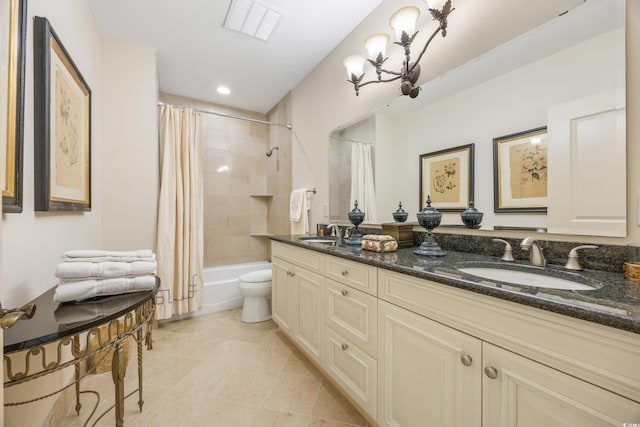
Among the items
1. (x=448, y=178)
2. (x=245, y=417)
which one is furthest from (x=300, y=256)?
(x=448, y=178)

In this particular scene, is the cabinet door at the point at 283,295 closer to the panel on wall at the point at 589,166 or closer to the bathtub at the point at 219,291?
the bathtub at the point at 219,291

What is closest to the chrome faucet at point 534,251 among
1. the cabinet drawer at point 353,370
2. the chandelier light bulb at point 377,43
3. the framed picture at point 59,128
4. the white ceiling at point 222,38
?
the cabinet drawer at point 353,370

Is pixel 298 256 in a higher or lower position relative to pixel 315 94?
lower

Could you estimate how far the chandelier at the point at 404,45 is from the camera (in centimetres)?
127

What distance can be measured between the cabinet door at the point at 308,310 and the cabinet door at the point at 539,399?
3.01 feet

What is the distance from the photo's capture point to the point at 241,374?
165 cm

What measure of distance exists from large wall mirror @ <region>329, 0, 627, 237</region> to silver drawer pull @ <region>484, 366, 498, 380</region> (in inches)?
25.1

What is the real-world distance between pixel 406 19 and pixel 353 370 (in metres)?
1.85

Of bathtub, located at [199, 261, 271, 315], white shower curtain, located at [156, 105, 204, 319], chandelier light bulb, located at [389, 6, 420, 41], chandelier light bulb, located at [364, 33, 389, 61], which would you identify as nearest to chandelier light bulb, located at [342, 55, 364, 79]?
chandelier light bulb, located at [364, 33, 389, 61]

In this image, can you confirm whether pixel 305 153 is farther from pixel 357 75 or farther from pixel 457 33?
pixel 457 33

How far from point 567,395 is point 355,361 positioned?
824 millimetres

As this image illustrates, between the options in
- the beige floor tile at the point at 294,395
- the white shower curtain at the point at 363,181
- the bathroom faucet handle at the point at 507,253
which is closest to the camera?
the bathroom faucet handle at the point at 507,253

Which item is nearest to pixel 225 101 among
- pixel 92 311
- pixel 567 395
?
pixel 92 311

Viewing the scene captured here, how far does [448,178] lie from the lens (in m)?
1.39
